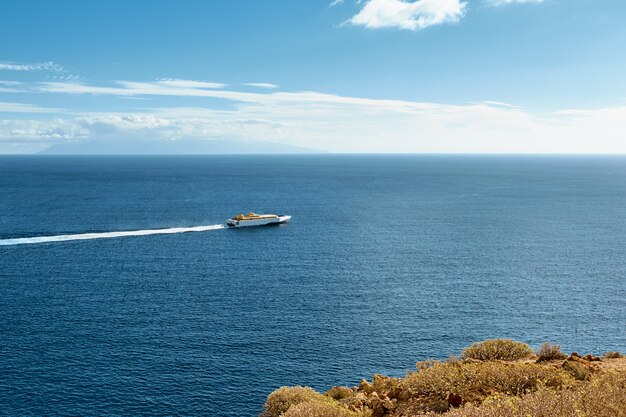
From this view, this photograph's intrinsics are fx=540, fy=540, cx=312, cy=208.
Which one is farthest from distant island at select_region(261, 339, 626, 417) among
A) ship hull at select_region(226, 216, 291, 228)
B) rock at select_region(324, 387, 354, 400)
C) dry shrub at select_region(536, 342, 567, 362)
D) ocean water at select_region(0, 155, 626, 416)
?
ship hull at select_region(226, 216, 291, 228)

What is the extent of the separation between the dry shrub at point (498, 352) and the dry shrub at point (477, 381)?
34.4 feet

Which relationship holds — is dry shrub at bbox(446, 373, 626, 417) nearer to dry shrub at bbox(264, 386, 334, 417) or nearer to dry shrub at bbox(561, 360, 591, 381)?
dry shrub at bbox(561, 360, 591, 381)

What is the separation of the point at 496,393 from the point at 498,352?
737 inches

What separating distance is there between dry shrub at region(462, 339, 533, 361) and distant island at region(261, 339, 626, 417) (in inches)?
65.2

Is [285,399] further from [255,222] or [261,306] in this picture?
[255,222]

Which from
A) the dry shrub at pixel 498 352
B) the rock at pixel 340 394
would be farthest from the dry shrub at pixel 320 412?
the dry shrub at pixel 498 352

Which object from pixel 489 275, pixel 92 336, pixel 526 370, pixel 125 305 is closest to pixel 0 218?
pixel 125 305

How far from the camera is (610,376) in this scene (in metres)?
30.8

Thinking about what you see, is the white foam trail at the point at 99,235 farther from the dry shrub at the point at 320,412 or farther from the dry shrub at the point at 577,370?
the dry shrub at the point at 577,370

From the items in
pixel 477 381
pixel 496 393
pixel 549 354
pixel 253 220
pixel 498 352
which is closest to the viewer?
pixel 496 393

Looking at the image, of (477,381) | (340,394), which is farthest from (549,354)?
(340,394)

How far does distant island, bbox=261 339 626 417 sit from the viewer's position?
78.9ft

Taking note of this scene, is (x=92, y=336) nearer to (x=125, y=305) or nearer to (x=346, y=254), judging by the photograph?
(x=125, y=305)

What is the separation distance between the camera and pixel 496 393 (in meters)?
29.0
